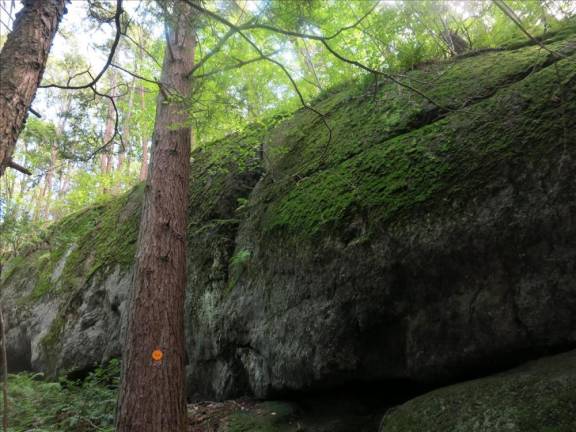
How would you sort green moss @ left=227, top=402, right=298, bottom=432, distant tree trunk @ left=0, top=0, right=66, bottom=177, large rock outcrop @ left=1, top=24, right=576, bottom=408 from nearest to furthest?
distant tree trunk @ left=0, top=0, right=66, bottom=177 < large rock outcrop @ left=1, top=24, right=576, bottom=408 < green moss @ left=227, top=402, right=298, bottom=432

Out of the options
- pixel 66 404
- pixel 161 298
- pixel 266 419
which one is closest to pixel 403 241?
pixel 266 419

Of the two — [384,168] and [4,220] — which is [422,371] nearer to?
[384,168]

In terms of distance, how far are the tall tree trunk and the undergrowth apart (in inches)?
47.7

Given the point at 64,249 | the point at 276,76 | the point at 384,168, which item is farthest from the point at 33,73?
the point at 64,249

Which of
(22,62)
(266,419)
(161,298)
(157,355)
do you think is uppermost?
(22,62)

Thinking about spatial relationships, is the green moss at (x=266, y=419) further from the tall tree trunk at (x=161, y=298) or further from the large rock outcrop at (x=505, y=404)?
the large rock outcrop at (x=505, y=404)

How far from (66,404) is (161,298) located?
2683 millimetres

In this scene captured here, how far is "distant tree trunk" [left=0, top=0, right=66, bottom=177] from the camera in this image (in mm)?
2682

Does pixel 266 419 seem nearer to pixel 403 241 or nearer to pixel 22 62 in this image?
pixel 403 241

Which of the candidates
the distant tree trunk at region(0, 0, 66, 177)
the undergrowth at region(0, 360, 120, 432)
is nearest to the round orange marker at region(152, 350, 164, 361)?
the undergrowth at region(0, 360, 120, 432)

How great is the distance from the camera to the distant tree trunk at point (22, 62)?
268 centimetres

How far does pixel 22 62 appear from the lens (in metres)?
2.90

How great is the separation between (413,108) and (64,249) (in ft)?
30.0

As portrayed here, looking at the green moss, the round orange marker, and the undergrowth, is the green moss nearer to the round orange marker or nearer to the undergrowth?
the round orange marker
